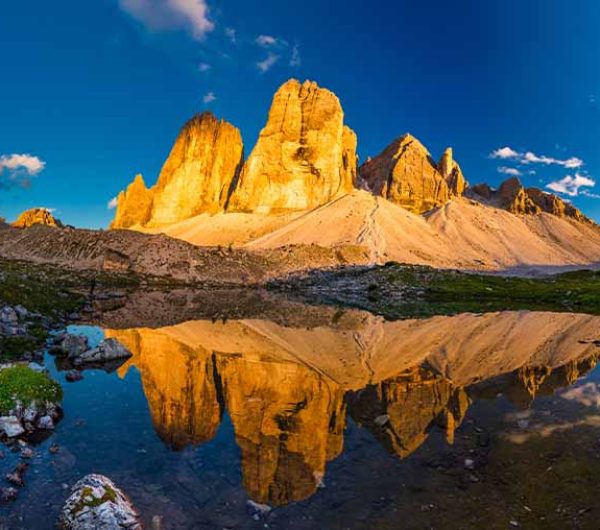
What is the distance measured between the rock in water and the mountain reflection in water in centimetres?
260

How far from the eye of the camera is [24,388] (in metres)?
14.2

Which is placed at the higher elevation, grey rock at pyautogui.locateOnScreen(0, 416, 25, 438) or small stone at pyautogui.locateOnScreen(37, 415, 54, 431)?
grey rock at pyautogui.locateOnScreen(0, 416, 25, 438)

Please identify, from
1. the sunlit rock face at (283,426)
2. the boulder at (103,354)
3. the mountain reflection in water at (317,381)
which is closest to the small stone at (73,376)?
the mountain reflection in water at (317,381)

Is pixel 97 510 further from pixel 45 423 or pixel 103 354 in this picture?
pixel 103 354

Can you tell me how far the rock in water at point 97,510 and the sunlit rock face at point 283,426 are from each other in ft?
8.58

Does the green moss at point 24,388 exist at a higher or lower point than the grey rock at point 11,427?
higher

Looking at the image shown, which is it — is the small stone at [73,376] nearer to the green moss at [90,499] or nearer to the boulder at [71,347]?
the boulder at [71,347]

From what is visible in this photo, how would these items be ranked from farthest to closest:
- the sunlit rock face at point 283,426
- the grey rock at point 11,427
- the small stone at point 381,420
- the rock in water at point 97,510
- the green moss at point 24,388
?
the small stone at point 381,420, the green moss at point 24,388, the grey rock at point 11,427, the sunlit rock face at point 283,426, the rock in water at point 97,510

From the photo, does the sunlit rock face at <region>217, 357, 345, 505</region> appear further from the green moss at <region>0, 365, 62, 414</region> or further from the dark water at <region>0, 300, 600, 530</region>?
the green moss at <region>0, 365, 62, 414</region>

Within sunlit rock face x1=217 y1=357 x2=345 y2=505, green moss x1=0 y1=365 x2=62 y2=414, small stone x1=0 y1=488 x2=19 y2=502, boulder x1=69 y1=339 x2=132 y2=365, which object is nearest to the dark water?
sunlit rock face x1=217 y1=357 x2=345 y2=505

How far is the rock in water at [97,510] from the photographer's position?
27.2ft

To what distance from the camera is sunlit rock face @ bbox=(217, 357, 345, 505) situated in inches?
413

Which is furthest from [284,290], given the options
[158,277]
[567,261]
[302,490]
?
[567,261]

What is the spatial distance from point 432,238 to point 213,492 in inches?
7349
